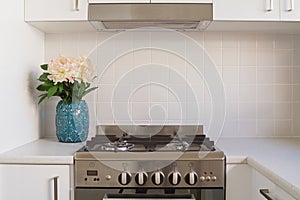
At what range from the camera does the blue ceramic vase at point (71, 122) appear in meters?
2.08

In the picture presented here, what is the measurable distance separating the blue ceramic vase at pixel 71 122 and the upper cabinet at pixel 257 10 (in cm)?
81

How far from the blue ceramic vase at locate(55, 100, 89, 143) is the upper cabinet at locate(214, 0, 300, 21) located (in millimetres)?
809

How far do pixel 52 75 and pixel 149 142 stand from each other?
0.56m

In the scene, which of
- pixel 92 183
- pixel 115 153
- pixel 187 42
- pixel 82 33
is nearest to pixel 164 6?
pixel 187 42

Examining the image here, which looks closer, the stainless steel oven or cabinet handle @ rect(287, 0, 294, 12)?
the stainless steel oven

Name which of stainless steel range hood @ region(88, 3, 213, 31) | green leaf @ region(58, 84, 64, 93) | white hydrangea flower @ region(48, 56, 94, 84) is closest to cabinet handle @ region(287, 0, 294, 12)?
stainless steel range hood @ region(88, 3, 213, 31)

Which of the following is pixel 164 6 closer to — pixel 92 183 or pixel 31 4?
pixel 31 4

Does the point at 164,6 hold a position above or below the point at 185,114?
above

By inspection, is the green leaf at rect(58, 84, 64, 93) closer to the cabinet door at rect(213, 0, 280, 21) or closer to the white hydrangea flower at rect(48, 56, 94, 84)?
the white hydrangea flower at rect(48, 56, 94, 84)

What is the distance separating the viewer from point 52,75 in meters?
2.01

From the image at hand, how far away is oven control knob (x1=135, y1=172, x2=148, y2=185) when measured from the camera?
1.64 m

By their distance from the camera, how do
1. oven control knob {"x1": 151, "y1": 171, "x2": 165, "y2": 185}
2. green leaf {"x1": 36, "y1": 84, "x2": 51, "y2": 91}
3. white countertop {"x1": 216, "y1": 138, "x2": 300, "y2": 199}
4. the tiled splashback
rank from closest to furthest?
white countertop {"x1": 216, "y1": 138, "x2": 300, "y2": 199}, oven control knob {"x1": 151, "y1": 171, "x2": 165, "y2": 185}, green leaf {"x1": 36, "y1": 84, "x2": 51, "y2": 91}, the tiled splashback

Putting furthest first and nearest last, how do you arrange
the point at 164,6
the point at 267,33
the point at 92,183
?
the point at 267,33 < the point at 164,6 < the point at 92,183

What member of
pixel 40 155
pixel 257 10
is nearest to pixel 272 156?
pixel 257 10
